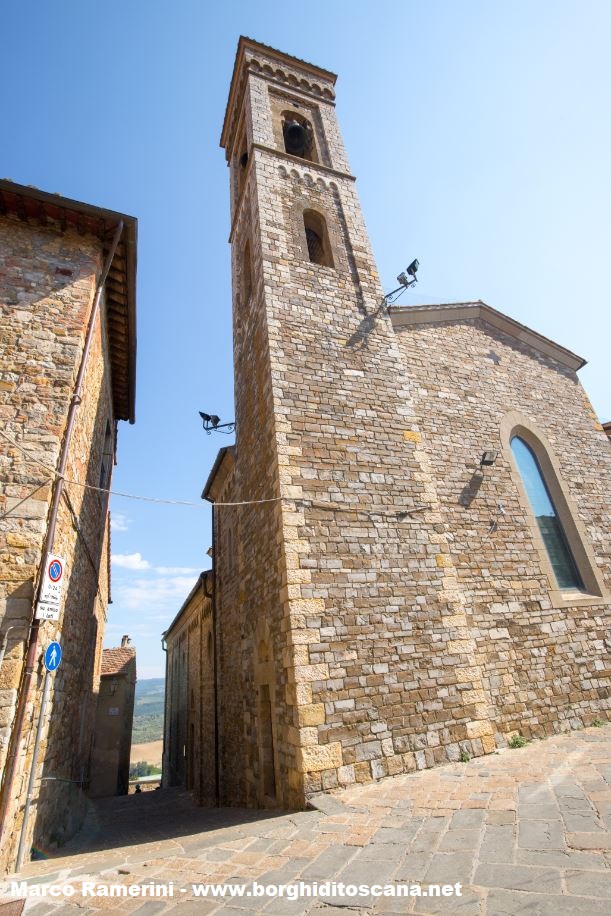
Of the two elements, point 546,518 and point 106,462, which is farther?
point 106,462

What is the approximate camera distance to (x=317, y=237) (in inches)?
411

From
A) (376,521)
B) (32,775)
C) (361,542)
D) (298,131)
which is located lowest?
(32,775)

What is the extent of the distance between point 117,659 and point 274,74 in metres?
20.4

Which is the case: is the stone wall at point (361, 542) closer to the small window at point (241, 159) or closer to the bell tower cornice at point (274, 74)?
the small window at point (241, 159)

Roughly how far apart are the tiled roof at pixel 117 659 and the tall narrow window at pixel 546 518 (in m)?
14.3

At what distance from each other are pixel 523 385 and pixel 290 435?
6.90 m

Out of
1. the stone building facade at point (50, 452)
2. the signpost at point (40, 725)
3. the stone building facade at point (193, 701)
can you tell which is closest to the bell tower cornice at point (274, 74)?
the stone building facade at point (50, 452)

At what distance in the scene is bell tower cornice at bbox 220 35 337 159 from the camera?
12797mm

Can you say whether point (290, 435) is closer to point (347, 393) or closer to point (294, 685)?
point (347, 393)

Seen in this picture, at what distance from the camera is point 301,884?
2902 millimetres

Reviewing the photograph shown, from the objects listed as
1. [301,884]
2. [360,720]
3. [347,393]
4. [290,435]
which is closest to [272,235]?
[347,393]

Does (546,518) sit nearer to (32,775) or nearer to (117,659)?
(32,775)

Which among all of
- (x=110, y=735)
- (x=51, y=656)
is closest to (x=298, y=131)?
(x=51, y=656)

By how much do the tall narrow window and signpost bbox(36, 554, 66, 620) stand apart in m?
8.18
